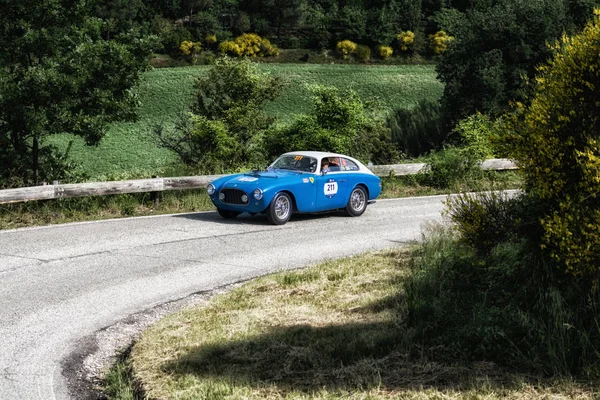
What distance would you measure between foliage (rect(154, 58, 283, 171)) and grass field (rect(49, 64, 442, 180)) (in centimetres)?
1534

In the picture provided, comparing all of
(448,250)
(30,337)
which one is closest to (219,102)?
(448,250)

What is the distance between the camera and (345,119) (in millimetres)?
22094

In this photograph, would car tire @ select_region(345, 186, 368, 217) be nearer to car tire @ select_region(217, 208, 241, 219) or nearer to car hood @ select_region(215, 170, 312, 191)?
car hood @ select_region(215, 170, 312, 191)

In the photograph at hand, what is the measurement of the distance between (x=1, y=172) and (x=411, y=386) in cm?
1530

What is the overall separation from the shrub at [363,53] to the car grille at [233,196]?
74268 mm

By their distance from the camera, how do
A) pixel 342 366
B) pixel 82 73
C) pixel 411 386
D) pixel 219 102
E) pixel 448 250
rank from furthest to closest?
1. pixel 219 102
2. pixel 82 73
3. pixel 448 250
4. pixel 342 366
5. pixel 411 386

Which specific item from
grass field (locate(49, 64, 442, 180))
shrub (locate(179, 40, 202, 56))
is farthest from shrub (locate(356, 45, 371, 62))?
shrub (locate(179, 40, 202, 56))

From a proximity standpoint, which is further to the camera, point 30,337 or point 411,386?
point 30,337

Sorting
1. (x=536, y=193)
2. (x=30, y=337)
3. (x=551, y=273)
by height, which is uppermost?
(x=536, y=193)

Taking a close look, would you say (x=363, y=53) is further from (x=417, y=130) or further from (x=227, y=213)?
(x=227, y=213)

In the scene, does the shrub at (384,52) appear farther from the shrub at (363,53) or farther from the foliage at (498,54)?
the foliage at (498,54)

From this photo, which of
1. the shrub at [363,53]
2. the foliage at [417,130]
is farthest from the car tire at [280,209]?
the shrub at [363,53]

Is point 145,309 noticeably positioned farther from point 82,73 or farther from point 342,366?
point 82,73

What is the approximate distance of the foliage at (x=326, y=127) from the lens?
21812 mm
